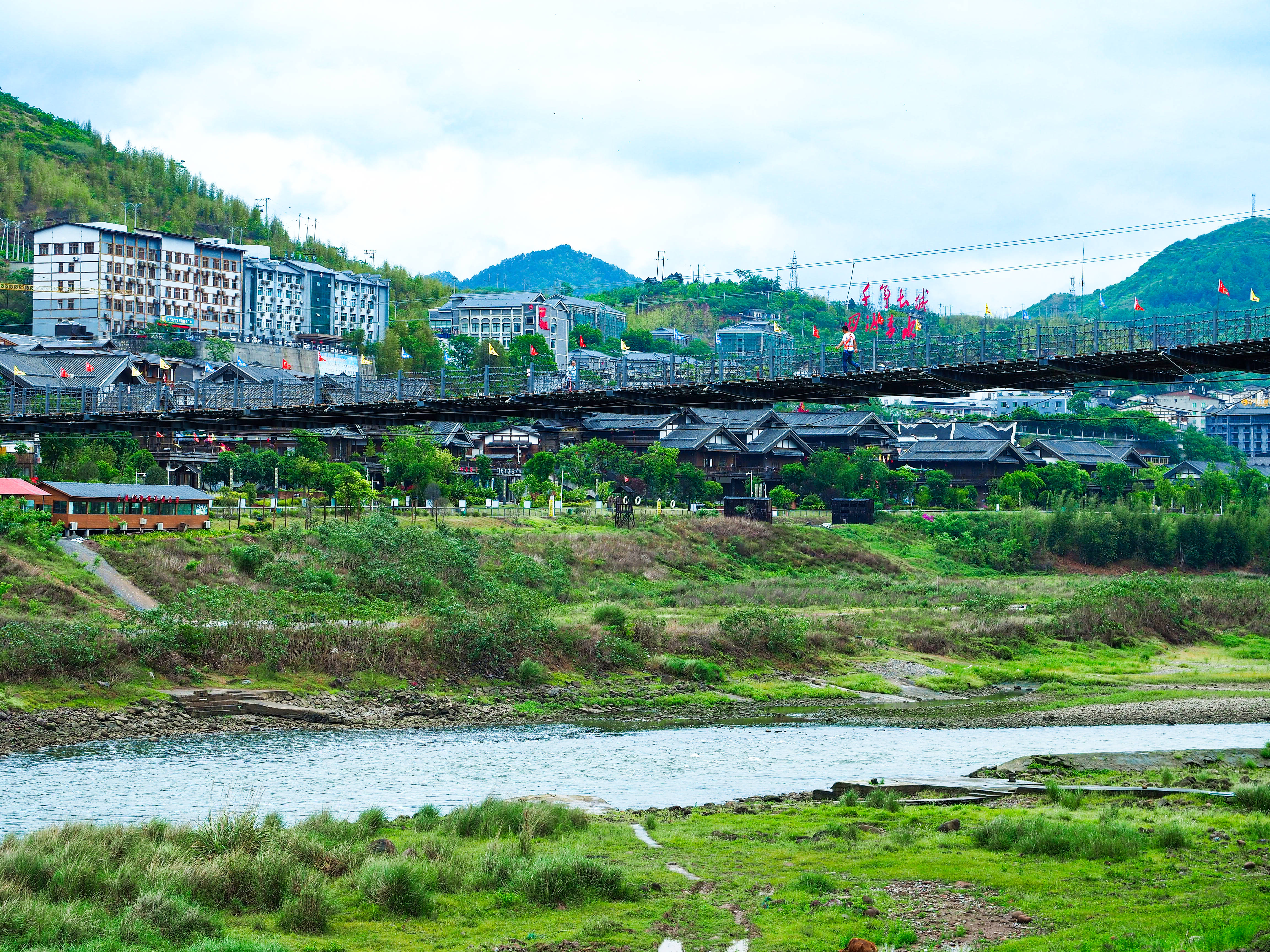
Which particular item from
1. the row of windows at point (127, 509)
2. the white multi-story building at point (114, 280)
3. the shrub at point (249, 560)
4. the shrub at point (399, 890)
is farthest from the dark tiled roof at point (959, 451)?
the shrub at point (399, 890)

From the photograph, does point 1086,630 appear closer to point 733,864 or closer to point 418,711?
point 418,711

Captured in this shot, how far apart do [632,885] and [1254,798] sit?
1245cm

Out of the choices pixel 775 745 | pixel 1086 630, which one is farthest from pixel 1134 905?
pixel 1086 630

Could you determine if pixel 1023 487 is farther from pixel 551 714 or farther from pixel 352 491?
pixel 551 714

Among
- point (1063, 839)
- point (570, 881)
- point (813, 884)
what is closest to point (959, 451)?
point (1063, 839)

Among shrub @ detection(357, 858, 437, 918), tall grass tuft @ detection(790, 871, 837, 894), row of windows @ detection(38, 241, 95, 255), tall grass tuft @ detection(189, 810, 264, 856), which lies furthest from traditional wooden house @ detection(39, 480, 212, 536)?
row of windows @ detection(38, 241, 95, 255)

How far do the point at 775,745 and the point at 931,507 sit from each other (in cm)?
6407

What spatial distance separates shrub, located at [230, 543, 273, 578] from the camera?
4997cm

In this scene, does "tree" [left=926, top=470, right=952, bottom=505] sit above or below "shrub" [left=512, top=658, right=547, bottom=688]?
above

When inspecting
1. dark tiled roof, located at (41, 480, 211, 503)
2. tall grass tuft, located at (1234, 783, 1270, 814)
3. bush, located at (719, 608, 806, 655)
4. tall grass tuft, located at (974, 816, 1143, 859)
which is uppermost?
dark tiled roof, located at (41, 480, 211, 503)

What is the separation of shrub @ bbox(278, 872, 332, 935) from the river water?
775 cm

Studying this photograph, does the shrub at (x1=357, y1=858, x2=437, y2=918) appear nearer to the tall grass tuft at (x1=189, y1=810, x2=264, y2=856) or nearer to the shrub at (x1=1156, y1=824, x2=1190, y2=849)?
the tall grass tuft at (x1=189, y1=810, x2=264, y2=856)

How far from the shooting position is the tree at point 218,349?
11069 cm

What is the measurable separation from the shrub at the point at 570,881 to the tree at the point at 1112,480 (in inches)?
3447
